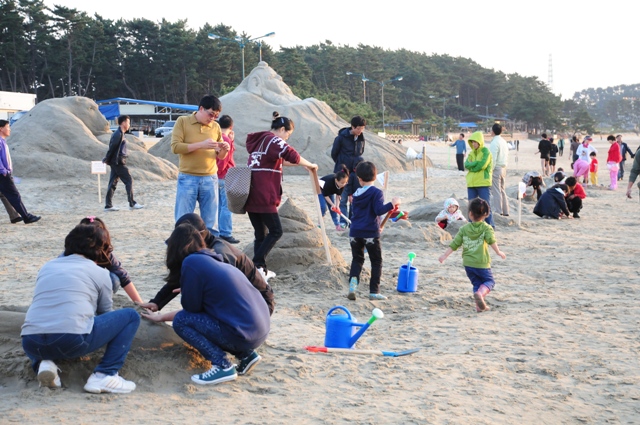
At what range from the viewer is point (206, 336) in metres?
4.38

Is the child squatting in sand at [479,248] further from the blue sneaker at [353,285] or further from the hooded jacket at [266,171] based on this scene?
the hooded jacket at [266,171]

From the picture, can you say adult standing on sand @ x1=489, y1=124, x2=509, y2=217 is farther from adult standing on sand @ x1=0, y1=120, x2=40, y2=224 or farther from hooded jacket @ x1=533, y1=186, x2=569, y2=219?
adult standing on sand @ x1=0, y1=120, x2=40, y2=224

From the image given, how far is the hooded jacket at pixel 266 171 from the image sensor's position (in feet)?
22.9

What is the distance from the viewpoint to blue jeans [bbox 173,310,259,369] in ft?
14.2

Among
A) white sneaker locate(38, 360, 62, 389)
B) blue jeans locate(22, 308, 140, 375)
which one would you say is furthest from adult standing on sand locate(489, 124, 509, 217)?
white sneaker locate(38, 360, 62, 389)

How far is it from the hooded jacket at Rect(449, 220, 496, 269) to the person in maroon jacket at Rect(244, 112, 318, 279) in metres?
1.72

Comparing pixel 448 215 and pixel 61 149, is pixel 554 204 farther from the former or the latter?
pixel 61 149

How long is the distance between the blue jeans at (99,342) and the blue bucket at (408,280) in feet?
11.5

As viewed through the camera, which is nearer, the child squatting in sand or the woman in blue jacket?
the woman in blue jacket

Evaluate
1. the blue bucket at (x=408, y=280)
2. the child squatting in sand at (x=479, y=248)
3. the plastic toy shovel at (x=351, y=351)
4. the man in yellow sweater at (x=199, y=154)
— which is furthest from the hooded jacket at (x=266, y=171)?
the plastic toy shovel at (x=351, y=351)

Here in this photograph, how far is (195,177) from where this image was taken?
7719 mm

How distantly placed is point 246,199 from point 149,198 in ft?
30.2

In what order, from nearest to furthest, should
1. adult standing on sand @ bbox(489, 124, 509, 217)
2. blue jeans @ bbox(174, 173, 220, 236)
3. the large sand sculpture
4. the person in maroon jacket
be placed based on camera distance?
1. the person in maroon jacket
2. blue jeans @ bbox(174, 173, 220, 236)
3. adult standing on sand @ bbox(489, 124, 509, 217)
4. the large sand sculpture

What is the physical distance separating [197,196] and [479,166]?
4.88 meters
